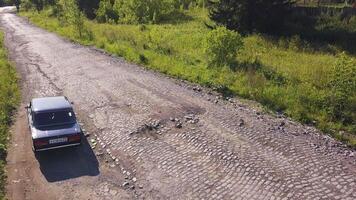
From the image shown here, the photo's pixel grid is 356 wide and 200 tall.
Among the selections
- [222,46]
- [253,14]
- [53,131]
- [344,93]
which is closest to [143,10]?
[253,14]

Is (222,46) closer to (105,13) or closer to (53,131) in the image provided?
(53,131)

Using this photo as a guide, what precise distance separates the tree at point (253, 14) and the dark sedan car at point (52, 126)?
70.0ft

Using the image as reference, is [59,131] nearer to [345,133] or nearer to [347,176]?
[347,176]

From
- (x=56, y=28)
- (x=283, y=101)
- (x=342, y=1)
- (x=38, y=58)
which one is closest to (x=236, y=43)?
(x=283, y=101)

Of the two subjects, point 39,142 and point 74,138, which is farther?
point 74,138

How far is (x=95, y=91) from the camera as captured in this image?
21391mm

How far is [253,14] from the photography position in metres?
32.2

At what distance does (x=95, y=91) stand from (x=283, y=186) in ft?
42.9

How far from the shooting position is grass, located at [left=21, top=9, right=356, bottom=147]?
1720 centimetres

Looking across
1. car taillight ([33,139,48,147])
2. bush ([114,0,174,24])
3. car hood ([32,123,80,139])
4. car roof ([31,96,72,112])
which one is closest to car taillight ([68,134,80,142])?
car hood ([32,123,80,139])

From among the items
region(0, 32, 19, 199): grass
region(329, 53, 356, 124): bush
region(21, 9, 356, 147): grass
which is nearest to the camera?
region(0, 32, 19, 199): grass

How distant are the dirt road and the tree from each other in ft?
46.0

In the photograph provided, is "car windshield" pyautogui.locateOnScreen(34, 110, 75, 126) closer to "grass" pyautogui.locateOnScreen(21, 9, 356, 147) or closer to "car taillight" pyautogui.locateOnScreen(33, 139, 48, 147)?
"car taillight" pyautogui.locateOnScreen(33, 139, 48, 147)

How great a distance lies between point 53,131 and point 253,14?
23016 mm
